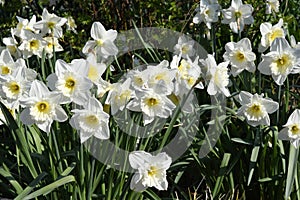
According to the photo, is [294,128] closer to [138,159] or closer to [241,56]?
[241,56]

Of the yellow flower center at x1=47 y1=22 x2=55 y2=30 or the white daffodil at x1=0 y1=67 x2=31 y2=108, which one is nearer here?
the white daffodil at x1=0 y1=67 x2=31 y2=108

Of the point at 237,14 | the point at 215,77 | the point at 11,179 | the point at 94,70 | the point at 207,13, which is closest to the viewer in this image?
the point at 94,70

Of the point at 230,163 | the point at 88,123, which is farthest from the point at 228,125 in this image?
the point at 88,123

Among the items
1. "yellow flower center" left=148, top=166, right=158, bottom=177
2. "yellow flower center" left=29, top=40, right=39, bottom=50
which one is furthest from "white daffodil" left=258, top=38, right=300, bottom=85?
"yellow flower center" left=29, top=40, right=39, bottom=50

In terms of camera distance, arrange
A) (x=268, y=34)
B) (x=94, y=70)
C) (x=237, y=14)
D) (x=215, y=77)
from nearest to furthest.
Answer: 1. (x=94, y=70)
2. (x=215, y=77)
3. (x=268, y=34)
4. (x=237, y=14)

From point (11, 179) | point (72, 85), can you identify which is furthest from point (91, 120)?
point (11, 179)

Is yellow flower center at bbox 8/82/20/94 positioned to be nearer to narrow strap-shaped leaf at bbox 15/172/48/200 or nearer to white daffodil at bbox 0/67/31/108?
white daffodil at bbox 0/67/31/108
